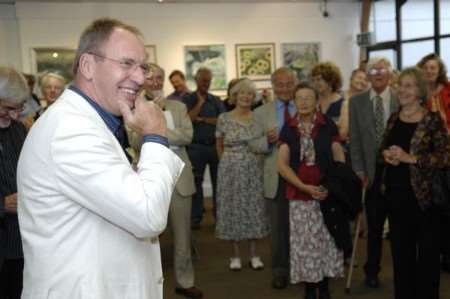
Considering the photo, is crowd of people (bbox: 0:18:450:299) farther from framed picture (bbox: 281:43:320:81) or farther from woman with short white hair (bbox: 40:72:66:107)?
framed picture (bbox: 281:43:320:81)

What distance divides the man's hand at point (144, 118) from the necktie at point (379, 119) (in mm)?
2867

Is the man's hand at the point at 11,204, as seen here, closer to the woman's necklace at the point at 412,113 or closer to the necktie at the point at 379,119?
the woman's necklace at the point at 412,113

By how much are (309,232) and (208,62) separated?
5.22 metres

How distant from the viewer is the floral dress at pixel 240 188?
14.5ft

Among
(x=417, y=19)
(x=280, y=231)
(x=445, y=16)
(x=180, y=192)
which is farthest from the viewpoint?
(x=417, y=19)

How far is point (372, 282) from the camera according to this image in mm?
3965

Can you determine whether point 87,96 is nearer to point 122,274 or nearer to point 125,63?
point 125,63

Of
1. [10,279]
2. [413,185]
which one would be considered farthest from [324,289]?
[10,279]

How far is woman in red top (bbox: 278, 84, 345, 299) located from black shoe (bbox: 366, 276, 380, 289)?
21.3 inches

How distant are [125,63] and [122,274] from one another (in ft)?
1.91

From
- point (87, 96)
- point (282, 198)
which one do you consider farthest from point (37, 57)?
point (87, 96)

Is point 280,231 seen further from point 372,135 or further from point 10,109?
point 10,109

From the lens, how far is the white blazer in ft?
4.25

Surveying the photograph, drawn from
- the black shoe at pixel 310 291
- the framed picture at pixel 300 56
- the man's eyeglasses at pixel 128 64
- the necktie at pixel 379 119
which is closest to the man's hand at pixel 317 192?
the black shoe at pixel 310 291
